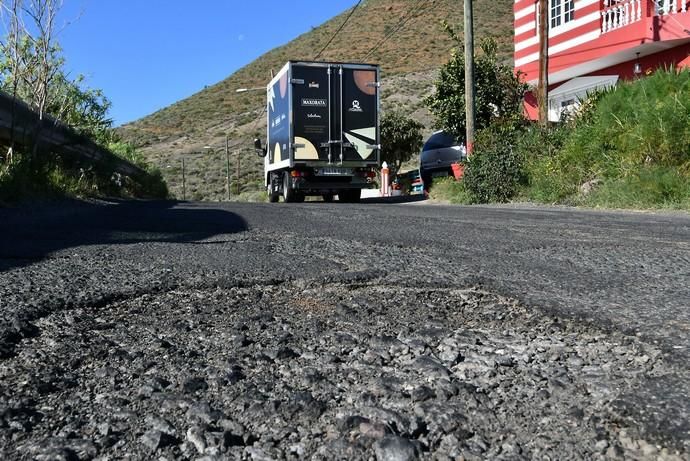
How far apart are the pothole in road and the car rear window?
17.9 metres

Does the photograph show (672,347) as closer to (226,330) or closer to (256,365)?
(256,365)

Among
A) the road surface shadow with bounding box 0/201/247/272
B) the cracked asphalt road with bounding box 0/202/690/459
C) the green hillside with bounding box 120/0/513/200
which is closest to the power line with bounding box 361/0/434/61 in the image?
the green hillside with bounding box 120/0/513/200

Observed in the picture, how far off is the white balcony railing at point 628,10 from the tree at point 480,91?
3501mm

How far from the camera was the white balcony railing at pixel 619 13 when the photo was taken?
614 inches

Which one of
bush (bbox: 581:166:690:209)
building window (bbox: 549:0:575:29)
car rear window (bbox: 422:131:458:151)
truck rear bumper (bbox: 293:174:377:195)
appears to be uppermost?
building window (bbox: 549:0:575:29)

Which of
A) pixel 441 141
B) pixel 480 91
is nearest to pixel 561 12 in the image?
pixel 480 91

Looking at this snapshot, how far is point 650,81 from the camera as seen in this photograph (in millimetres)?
10867

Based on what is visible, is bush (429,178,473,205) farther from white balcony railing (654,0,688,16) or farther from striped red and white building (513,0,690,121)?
white balcony railing (654,0,688,16)

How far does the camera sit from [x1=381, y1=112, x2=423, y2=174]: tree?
32.2 m

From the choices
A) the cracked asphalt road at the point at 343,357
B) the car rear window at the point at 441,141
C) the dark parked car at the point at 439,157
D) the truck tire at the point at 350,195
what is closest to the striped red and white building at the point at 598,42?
the dark parked car at the point at 439,157

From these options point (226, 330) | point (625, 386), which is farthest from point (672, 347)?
point (226, 330)

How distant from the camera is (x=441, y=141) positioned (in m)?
20.0

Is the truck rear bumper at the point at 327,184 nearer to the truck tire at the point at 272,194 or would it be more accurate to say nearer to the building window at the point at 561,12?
the truck tire at the point at 272,194

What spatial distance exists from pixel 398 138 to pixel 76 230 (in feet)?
91.8
